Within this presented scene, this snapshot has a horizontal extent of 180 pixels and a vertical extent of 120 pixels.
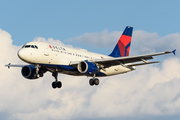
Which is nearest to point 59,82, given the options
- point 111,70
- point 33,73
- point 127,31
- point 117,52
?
point 33,73

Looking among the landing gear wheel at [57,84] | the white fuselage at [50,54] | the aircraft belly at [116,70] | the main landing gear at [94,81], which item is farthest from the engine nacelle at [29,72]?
the aircraft belly at [116,70]

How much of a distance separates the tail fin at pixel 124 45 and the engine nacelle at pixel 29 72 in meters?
15.0

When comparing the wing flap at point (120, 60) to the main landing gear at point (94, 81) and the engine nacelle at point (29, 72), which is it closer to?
the main landing gear at point (94, 81)

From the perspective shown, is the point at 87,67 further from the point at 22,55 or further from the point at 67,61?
the point at 22,55

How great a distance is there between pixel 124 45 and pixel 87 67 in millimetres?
17192

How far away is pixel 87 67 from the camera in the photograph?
47.4 m

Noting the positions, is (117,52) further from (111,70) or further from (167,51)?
(167,51)

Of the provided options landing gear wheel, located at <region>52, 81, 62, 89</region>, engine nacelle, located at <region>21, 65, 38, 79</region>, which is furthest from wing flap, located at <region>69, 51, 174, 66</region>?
landing gear wheel, located at <region>52, 81, 62, 89</region>

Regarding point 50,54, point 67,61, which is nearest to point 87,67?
point 67,61

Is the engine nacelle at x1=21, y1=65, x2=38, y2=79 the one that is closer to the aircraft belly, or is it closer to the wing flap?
the wing flap

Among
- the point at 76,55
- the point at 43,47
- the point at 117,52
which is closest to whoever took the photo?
the point at 43,47

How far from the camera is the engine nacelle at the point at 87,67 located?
156ft

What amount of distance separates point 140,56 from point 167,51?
4.84m

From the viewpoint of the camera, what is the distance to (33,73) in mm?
51750
